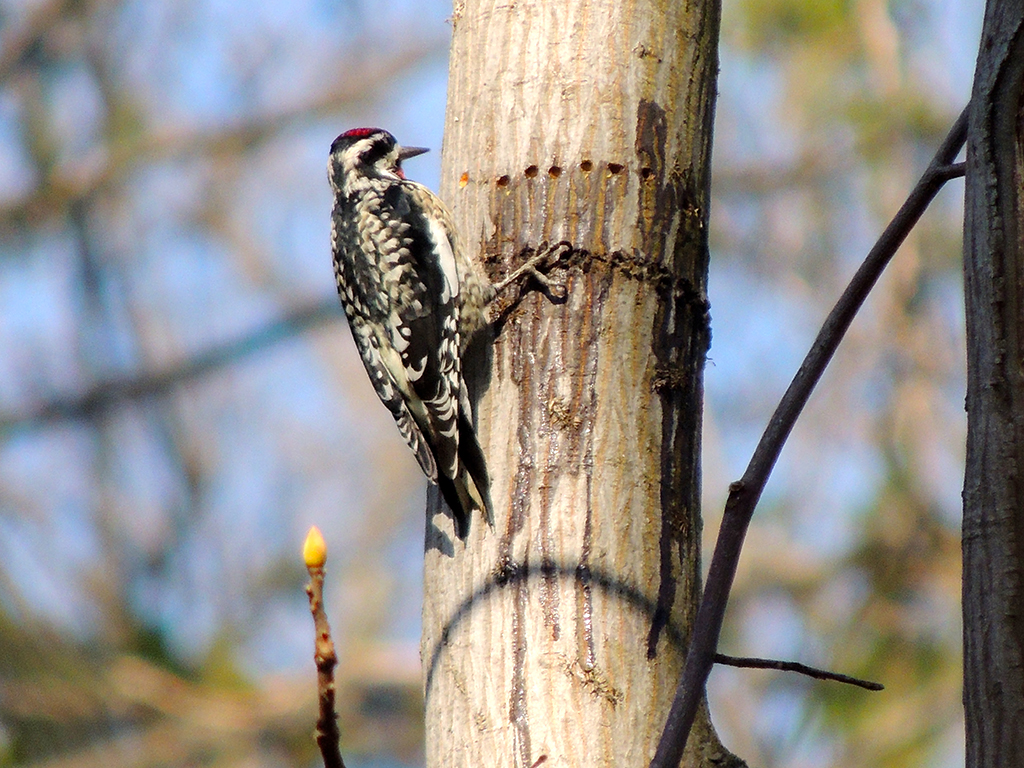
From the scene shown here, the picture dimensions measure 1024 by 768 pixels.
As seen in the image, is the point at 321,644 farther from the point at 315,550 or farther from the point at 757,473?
the point at 757,473

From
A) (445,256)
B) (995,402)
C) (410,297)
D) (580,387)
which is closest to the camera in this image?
(995,402)

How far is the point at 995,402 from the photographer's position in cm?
129

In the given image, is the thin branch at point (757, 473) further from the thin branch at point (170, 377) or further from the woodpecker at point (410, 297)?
the thin branch at point (170, 377)

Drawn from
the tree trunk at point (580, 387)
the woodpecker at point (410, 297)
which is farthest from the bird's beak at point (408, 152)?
the tree trunk at point (580, 387)

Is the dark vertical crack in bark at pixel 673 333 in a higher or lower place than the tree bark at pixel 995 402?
higher

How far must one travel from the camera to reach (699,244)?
87.2 inches

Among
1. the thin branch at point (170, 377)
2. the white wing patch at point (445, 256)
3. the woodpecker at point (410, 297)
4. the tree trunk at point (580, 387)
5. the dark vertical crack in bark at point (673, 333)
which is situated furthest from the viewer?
the thin branch at point (170, 377)

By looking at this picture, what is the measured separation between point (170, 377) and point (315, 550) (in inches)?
375

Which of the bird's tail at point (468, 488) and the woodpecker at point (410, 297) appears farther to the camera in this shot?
the woodpecker at point (410, 297)

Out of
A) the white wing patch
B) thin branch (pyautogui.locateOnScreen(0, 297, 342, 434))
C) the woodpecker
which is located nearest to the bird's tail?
the woodpecker

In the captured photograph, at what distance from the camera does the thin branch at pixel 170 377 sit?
396 inches

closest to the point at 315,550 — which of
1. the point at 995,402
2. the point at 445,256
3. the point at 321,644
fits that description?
the point at 321,644

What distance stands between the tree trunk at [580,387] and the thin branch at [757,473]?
17.6 inches

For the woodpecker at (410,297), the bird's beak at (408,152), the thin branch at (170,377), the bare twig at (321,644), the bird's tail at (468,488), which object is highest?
the thin branch at (170,377)
